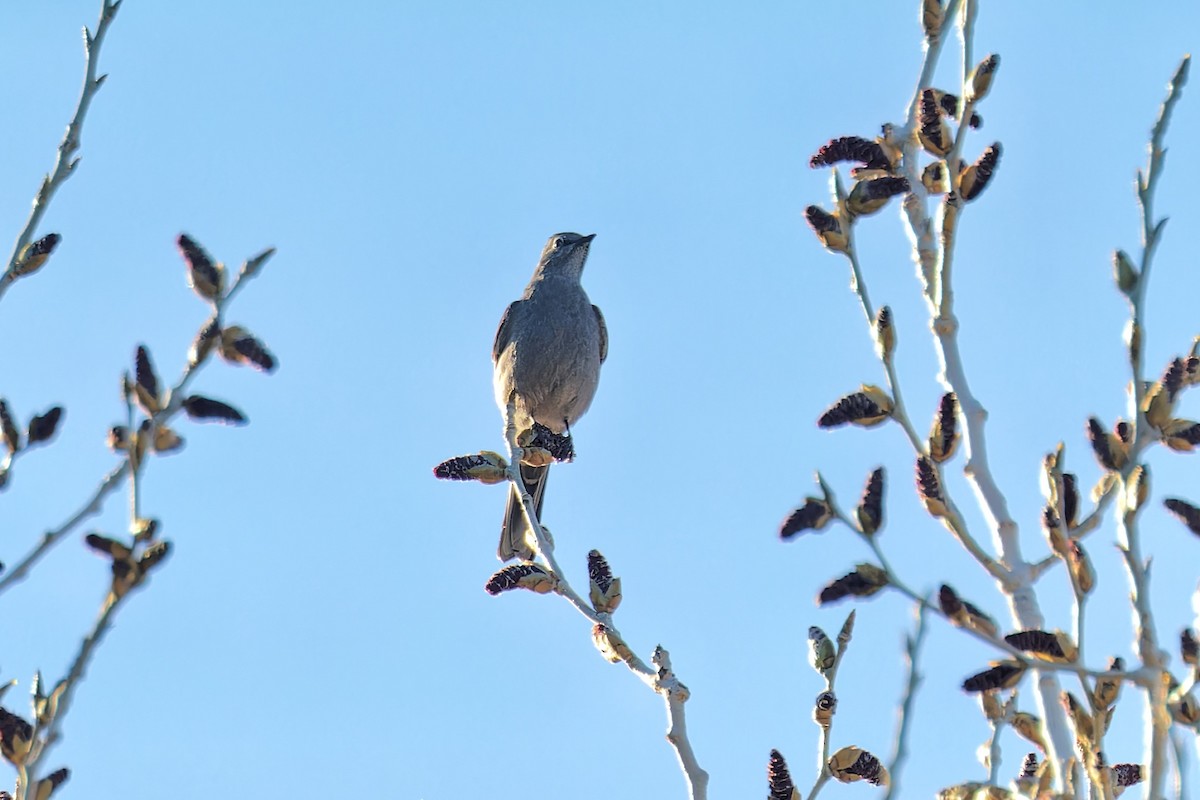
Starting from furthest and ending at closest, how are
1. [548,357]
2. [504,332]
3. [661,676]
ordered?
[504,332] < [548,357] < [661,676]

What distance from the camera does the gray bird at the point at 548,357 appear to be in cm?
1114

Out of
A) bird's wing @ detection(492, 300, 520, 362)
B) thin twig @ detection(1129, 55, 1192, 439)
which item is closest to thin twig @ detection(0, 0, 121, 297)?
thin twig @ detection(1129, 55, 1192, 439)

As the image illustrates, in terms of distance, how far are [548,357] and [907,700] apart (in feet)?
27.0

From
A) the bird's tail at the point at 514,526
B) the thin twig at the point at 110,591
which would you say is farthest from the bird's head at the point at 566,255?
the thin twig at the point at 110,591

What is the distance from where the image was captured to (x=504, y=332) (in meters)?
11.8

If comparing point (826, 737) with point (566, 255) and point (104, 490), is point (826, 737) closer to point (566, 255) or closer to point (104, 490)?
point (104, 490)

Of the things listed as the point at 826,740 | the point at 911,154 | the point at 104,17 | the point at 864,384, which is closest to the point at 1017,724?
the point at 826,740

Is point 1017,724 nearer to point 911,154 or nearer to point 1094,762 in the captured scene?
point 1094,762

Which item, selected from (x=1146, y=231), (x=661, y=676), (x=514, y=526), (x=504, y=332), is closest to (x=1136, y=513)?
(x=1146, y=231)

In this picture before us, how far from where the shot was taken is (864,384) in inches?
Result: 140

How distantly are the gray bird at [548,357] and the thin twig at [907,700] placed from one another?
7645 millimetres

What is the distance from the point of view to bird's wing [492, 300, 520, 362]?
1175cm

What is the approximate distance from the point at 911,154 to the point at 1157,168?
1.02 meters

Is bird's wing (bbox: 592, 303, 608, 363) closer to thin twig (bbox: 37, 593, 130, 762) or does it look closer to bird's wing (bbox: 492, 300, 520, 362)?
bird's wing (bbox: 492, 300, 520, 362)
